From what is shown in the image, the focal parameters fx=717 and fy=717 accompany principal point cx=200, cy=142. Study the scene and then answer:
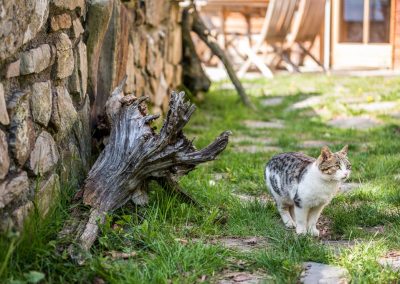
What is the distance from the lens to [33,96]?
12.1ft

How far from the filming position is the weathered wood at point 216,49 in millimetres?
9805

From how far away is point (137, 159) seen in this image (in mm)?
4262

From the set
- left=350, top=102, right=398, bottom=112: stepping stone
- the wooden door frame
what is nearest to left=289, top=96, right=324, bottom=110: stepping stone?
left=350, top=102, right=398, bottom=112: stepping stone

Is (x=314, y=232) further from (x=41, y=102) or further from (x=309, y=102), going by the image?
(x=309, y=102)

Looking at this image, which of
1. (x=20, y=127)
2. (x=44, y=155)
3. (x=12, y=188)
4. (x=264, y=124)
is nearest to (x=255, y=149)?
(x=264, y=124)

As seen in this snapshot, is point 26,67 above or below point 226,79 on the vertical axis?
above

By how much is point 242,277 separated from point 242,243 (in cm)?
59

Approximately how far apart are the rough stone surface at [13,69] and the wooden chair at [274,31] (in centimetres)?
981

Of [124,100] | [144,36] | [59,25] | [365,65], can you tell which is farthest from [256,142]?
[365,65]

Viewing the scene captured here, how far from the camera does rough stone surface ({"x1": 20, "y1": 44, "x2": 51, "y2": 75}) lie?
3571mm

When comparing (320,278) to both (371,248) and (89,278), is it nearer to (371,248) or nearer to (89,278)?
(371,248)

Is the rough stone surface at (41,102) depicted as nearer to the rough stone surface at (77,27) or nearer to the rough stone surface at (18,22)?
the rough stone surface at (18,22)

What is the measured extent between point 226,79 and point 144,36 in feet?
17.8

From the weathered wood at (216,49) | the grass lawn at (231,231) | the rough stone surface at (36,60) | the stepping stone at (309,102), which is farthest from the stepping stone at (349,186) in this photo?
the stepping stone at (309,102)
